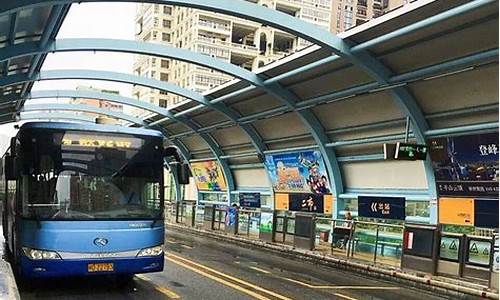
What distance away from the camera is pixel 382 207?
18.3 meters

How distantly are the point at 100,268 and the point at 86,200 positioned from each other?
112 centimetres

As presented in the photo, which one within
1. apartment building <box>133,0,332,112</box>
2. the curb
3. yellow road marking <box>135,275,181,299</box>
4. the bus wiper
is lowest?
the curb

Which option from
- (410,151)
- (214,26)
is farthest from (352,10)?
(410,151)

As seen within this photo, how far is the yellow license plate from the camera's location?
928cm

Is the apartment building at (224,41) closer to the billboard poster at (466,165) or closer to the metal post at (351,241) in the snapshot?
the metal post at (351,241)

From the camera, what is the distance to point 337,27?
315 ft

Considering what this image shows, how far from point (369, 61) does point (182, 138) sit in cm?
1860

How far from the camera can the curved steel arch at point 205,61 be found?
17406mm

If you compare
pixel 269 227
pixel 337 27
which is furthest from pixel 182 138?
pixel 337 27

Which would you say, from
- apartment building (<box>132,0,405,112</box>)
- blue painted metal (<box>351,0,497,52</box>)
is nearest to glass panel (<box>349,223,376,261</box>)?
blue painted metal (<box>351,0,497,52</box>)

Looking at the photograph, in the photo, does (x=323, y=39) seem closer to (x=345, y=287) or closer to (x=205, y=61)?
(x=205, y=61)

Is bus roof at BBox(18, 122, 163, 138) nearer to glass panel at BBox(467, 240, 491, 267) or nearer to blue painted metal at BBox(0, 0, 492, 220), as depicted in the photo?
blue painted metal at BBox(0, 0, 492, 220)

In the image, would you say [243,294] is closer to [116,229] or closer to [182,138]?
[116,229]

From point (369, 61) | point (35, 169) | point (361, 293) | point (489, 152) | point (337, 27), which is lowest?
point (361, 293)
